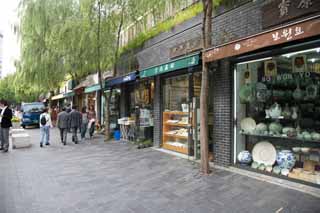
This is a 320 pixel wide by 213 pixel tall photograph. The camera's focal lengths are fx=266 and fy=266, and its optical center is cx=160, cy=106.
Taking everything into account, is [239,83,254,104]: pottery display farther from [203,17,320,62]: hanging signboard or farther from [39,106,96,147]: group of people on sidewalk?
[39,106,96,147]: group of people on sidewalk

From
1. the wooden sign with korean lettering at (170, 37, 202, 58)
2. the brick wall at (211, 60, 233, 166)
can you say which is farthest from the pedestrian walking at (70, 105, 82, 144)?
the brick wall at (211, 60, 233, 166)

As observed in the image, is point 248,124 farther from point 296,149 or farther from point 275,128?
point 296,149

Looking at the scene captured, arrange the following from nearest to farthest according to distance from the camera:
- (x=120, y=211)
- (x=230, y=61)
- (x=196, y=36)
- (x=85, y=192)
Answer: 1. (x=120, y=211)
2. (x=85, y=192)
3. (x=230, y=61)
4. (x=196, y=36)

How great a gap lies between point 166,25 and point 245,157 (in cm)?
542

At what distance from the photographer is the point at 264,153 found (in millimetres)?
6199

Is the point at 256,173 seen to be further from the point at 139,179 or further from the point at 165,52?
the point at 165,52

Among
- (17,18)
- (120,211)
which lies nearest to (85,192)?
(120,211)

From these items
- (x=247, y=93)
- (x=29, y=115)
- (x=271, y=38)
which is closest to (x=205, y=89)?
(x=247, y=93)

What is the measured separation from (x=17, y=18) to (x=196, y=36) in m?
13.0

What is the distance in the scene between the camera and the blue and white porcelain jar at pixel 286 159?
5.62 metres

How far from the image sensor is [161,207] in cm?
429

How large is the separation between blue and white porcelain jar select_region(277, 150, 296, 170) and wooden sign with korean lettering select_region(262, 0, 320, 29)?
2.74 m

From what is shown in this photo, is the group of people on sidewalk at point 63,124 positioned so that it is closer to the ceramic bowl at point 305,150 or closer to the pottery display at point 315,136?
the ceramic bowl at point 305,150

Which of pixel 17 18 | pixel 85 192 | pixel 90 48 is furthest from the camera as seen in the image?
pixel 17 18
